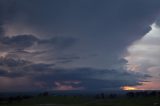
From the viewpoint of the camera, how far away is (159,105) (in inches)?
6097

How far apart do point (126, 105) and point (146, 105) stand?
10.2 metres

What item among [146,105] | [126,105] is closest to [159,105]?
[146,105]

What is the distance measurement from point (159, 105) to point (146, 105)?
646 centimetres

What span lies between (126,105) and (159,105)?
52.5 feet

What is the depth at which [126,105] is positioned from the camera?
157 metres

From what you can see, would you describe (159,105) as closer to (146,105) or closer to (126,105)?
(146,105)

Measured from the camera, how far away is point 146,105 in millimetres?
157750
